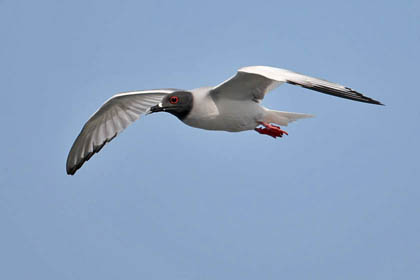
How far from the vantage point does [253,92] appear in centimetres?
1063

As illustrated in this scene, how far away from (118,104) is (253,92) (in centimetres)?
311

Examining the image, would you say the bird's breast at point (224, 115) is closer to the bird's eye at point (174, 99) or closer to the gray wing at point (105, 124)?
the bird's eye at point (174, 99)

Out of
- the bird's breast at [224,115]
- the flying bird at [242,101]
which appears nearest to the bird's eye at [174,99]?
the flying bird at [242,101]

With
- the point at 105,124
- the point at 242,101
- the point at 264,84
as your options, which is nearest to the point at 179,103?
the point at 242,101

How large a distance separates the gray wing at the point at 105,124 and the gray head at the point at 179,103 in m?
1.90

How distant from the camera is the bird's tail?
35.9ft

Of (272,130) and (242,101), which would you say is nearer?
(242,101)

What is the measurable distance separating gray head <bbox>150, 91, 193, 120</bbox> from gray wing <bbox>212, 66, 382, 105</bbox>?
0.42 metres

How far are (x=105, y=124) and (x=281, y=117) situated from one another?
3445mm

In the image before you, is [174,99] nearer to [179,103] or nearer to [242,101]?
[179,103]

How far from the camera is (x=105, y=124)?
12727mm

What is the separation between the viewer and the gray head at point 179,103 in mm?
10523

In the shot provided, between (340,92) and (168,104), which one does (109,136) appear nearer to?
(168,104)

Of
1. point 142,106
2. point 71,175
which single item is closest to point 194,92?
point 142,106
